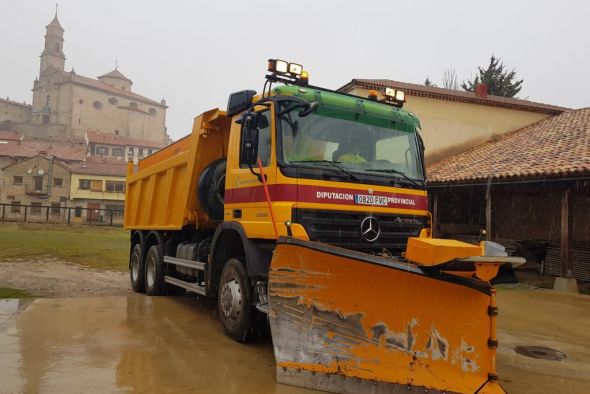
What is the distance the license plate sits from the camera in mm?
4660

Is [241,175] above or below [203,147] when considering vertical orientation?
below

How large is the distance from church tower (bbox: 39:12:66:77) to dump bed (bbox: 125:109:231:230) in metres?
89.4

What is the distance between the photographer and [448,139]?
18.7 meters

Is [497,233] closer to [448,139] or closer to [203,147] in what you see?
[448,139]

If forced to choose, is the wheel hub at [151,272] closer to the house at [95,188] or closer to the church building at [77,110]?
the house at [95,188]

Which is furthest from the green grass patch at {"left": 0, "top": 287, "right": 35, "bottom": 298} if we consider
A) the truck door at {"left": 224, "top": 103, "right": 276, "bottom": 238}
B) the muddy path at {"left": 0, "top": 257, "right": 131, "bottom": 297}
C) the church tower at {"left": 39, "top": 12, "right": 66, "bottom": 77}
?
the church tower at {"left": 39, "top": 12, "right": 66, "bottom": 77}

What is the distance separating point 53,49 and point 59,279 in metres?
94.0

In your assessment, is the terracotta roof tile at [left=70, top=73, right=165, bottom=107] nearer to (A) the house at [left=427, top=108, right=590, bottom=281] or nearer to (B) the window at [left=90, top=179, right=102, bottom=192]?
(B) the window at [left=90, top=179, right=102, bottom=192]

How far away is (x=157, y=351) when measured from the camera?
188 inches

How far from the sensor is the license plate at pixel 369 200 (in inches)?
183

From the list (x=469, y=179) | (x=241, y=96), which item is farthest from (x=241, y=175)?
(x=469, y=179)

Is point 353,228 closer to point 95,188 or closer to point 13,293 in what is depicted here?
point 13,293

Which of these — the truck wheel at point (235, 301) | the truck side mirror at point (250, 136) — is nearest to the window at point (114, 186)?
the truck wheel at point (235, 301)

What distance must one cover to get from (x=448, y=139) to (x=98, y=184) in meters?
40.9
